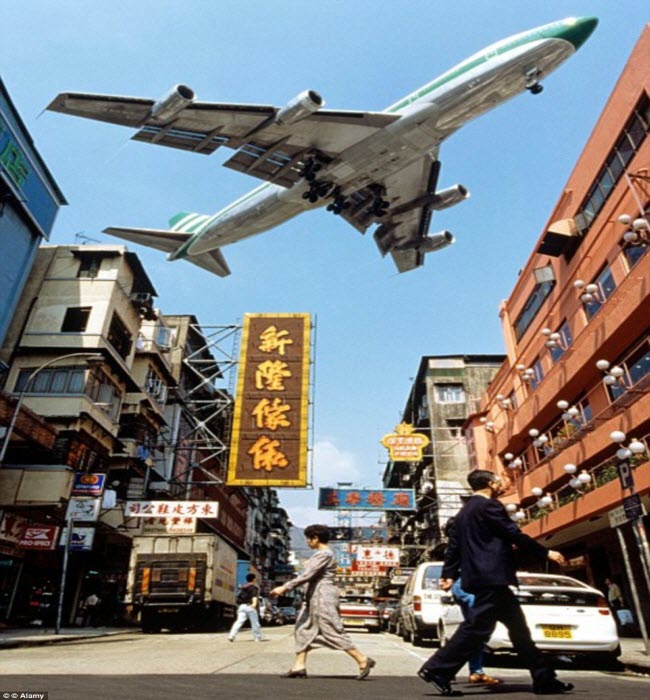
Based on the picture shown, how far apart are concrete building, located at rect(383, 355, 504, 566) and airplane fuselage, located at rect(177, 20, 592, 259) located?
31.9 metres

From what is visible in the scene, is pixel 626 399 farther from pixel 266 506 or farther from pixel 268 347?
pixel 266 506

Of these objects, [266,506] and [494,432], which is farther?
[266,506]

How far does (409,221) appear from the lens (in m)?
23.9

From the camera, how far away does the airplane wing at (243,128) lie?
15578 millimetres

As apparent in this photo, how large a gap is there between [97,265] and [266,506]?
5941cm

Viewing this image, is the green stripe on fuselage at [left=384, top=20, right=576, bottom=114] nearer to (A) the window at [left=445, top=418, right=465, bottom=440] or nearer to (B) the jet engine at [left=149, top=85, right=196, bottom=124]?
(B) the jet engine at [left=149, top=85, right=196, bottom=124]

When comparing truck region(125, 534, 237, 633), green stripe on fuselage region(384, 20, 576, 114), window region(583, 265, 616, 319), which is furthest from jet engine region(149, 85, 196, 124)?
window region(583, 265, 616, 319)

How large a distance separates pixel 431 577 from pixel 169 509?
14919 millimetres

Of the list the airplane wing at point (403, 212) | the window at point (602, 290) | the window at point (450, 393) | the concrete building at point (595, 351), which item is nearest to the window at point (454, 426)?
the window at point (450, 393)

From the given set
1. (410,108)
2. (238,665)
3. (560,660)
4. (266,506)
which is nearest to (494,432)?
(410,108)

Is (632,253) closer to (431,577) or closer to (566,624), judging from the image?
(431,577)

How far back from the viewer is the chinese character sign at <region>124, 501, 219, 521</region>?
910 inches

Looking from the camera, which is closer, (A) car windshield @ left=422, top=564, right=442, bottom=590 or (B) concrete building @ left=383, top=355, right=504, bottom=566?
(A) car windshield @ left=422, top=564, right=442, bottom=590

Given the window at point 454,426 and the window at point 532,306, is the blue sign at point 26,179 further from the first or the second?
the window at point 454,426
